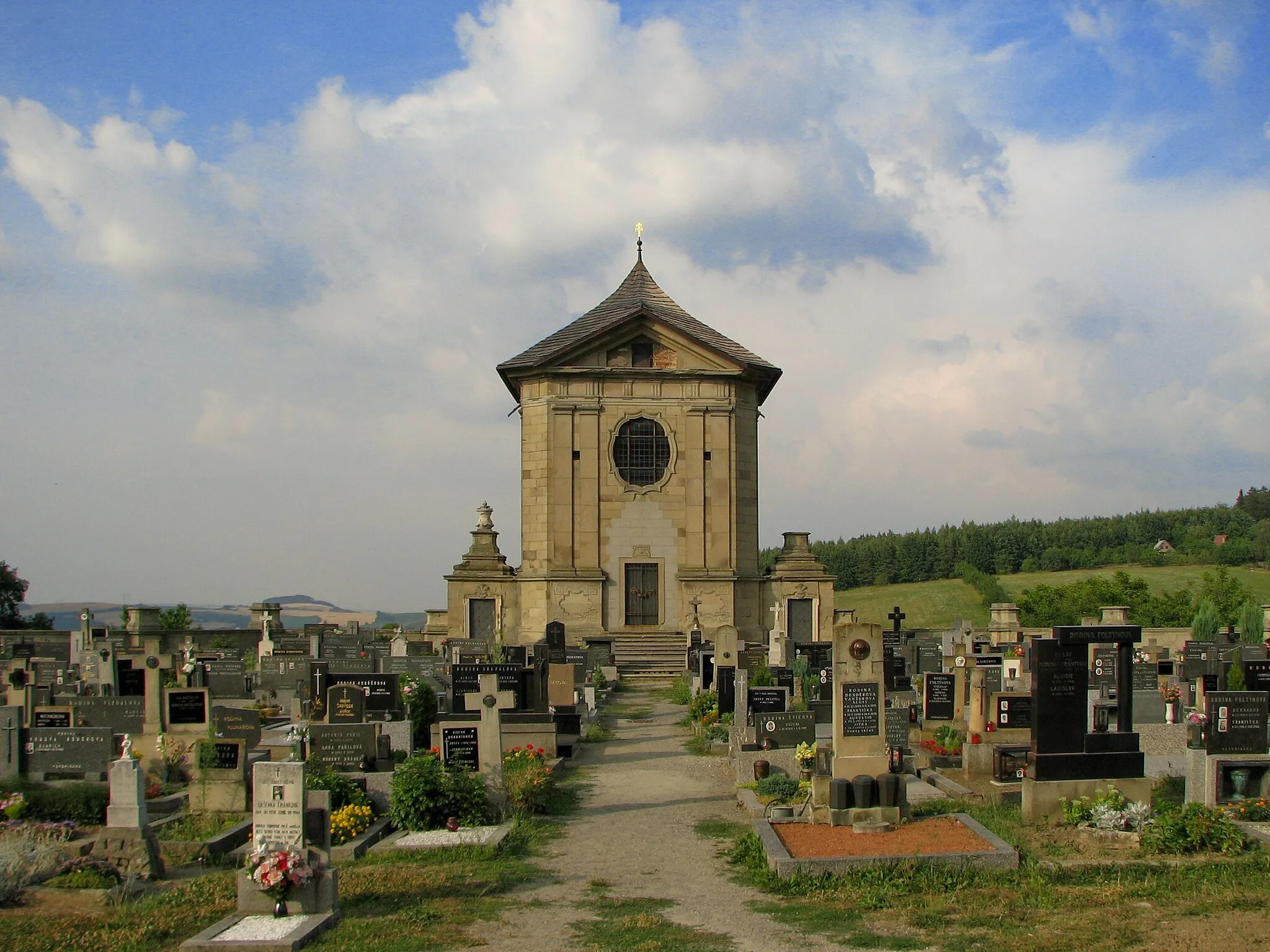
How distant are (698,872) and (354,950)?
11.5 feet

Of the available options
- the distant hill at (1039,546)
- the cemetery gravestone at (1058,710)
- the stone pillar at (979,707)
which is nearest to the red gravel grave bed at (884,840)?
the cemetery gravestone at (1058,710)

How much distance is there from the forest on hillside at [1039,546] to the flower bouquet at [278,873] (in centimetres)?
8060

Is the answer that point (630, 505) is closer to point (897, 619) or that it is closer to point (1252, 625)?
point (897, 619)

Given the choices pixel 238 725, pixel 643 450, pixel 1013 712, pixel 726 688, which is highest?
pixel 643 450

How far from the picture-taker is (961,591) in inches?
3110

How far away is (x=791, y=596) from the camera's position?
118ft

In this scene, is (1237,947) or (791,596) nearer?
(1237,947)

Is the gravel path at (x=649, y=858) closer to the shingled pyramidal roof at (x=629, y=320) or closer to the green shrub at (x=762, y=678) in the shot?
the green shrub at (x=762, y=678)

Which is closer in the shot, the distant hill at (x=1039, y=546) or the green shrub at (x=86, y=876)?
the green shrub at (x=86, y=876)

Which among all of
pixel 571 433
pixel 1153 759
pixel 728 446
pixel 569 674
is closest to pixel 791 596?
pixel 728 446

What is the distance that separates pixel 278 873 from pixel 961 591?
74653 millimetres

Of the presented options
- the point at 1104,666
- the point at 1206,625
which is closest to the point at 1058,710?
the point at 1104,666

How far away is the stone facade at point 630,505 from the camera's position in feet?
117

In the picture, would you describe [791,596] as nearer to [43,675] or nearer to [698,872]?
[43,675]
